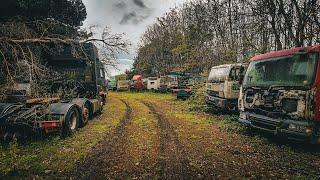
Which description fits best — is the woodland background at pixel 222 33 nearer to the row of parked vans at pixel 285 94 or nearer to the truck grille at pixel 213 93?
the truck grille at pixel 213 93

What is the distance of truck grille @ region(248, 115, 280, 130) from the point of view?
26.6 ft

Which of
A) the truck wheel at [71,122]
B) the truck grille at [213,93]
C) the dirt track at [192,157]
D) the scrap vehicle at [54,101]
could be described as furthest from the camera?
the truck grille at [213,93]

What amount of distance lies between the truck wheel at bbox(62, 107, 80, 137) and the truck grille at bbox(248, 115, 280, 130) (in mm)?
5560

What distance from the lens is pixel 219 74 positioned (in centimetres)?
1432

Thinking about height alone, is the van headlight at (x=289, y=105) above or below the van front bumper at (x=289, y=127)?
above

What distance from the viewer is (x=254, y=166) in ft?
21.2

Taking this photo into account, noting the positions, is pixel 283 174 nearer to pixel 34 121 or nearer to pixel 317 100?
pixel 317 100

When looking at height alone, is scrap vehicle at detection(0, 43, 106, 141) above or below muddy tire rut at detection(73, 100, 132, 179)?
above

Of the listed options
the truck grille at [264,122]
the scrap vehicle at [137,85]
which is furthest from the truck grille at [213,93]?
the scrap vehicle at [137,85]

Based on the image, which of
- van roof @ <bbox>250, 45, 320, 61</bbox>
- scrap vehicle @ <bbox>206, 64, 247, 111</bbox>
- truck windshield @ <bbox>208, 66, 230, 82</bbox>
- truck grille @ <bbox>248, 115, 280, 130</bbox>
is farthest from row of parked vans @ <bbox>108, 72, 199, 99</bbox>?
truck grille @ <bbox>248, 115, 280, 130</bbox>

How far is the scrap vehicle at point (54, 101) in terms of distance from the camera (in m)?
8.56

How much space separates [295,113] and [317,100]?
63cm

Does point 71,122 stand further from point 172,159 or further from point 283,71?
point 283,71

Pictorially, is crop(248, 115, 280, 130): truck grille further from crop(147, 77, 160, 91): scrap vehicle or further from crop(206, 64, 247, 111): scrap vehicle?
crop(147, 77, 160, 91): scrap vehicle
